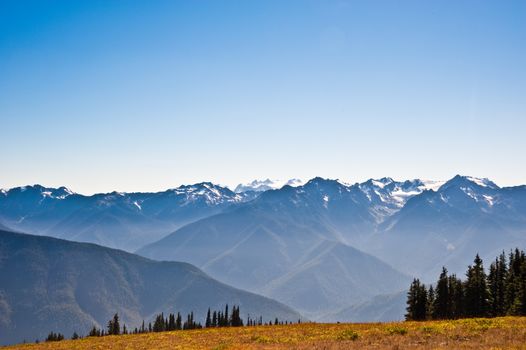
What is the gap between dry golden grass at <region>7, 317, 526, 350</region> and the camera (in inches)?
1319

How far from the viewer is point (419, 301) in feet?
315

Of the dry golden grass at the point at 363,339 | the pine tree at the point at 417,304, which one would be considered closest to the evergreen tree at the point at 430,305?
the pine tree at the point at 417,304

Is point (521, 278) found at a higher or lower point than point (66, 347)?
higher

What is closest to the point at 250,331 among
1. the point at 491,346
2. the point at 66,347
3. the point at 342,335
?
the point at 342,335

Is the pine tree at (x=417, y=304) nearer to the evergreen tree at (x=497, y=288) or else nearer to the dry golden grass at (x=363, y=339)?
the evergreen tree at (x=497, y=288)

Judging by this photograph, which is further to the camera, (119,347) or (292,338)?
(119,347)

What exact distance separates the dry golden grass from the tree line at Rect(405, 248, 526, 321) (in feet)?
145

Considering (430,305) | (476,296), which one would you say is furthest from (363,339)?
(430,305)

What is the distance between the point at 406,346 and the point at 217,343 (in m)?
15.3

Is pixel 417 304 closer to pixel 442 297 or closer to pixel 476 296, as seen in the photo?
pixel 476 296

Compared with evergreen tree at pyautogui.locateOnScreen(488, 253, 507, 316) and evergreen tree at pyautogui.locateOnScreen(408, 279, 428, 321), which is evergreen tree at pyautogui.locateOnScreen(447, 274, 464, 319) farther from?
evergreen tree at pyautogui.locateOnScreen(408, 279, 428, 321)

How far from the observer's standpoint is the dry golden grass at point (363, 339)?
3350 centimetres

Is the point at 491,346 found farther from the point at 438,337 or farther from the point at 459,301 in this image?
the point at 459,301

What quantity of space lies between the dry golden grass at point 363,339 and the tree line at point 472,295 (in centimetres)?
4432
